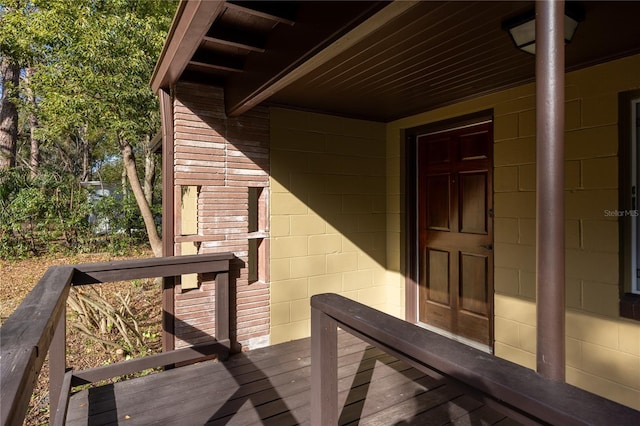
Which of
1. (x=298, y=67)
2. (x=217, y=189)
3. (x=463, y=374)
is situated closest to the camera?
(x=463, y=374)

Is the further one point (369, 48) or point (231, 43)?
point (369, 48)

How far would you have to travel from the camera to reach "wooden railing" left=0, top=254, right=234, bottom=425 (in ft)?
2.65

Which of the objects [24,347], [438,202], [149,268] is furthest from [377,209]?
[24,347]

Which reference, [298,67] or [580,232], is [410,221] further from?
[298,67]

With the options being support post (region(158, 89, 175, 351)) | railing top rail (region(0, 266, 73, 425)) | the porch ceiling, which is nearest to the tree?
support post (region(158, 89, 175, 351))

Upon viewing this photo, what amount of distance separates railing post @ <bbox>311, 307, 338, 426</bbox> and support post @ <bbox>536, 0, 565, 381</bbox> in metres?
0.81

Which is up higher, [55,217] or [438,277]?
[55,217]

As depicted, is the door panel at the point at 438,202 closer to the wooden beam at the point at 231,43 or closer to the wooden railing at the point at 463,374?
the wooden beam at the point at 231,43

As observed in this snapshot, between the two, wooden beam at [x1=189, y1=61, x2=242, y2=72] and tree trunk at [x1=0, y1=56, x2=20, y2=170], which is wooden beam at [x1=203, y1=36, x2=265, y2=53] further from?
tree trunk at [x1=0, y1=56, x2=20, y2=170]

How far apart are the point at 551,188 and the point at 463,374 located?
0.53 metres

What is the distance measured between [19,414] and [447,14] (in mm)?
2104

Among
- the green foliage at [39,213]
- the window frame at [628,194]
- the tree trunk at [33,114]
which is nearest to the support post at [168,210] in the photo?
the window frame at [628,194]

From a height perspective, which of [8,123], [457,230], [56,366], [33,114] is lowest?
[56,366]

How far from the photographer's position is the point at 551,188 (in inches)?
37.4
